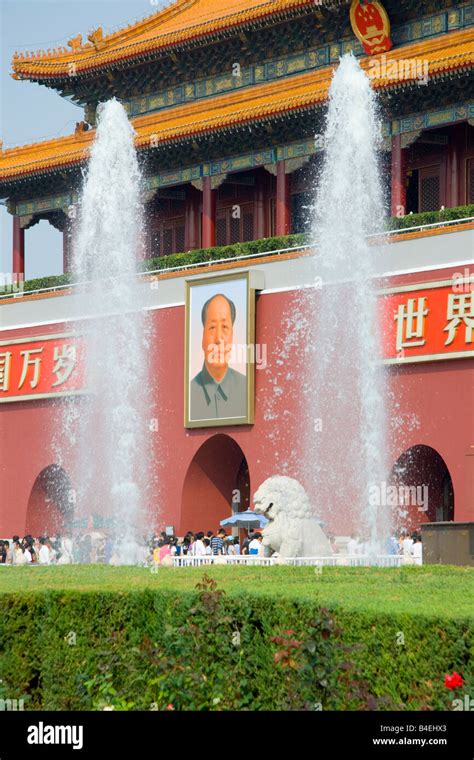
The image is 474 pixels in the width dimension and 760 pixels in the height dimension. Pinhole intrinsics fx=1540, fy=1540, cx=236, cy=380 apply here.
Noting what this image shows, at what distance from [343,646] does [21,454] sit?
22.3 meters

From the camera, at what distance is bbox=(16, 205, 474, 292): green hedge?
23.6m

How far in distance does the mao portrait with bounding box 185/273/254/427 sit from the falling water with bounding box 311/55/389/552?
1770 millimetres

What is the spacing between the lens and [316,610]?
8.91 meters

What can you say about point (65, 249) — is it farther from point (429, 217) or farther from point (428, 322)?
point (428, 322)

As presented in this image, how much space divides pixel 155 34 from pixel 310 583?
22.0m

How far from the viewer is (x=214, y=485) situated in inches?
1077

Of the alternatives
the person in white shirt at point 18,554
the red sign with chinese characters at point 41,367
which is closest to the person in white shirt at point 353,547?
the person in white shirt at point 18,554

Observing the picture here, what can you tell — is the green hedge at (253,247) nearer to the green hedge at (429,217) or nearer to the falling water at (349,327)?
the green hedge at (429,217)

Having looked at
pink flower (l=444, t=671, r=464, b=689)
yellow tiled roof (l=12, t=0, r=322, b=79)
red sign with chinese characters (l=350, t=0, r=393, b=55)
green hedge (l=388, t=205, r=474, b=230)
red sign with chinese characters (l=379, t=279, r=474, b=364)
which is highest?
yellow tiled roof (l=12, t=0, r=322, b=79)

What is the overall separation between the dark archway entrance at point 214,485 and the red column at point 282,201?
12.7 ft

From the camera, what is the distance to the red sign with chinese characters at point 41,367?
95.2ft

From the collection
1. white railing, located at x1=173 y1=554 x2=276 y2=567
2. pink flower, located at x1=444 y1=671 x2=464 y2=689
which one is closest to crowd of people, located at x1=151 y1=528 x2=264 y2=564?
white railing, located at x1=173 y1=554 x2=276 y2=567
